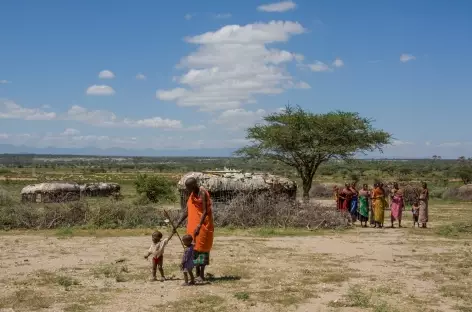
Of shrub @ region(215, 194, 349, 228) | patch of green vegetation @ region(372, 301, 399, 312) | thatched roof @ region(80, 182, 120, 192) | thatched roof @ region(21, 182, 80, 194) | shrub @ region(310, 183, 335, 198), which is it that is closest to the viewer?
patch of green vegetation @ region(372, 301, 399, 312)

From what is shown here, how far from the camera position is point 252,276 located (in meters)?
10.2

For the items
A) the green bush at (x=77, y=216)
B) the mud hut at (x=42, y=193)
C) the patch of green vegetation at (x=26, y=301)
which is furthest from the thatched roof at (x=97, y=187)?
the patch of green vegetation at (x=26, y=301)

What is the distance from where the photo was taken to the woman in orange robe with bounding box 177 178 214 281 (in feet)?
31.1

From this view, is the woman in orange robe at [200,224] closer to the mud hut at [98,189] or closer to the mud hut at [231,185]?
the mud hut at [231,185]

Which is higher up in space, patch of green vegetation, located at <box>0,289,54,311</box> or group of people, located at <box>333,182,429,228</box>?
group of people, located at <box>333,182,429,228</box>

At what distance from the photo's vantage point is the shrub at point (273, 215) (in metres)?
18.9

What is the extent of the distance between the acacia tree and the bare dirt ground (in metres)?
11.9

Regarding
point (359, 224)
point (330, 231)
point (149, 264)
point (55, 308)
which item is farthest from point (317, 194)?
point (55, 308)

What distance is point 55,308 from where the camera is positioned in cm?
784

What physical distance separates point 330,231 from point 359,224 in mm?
3137

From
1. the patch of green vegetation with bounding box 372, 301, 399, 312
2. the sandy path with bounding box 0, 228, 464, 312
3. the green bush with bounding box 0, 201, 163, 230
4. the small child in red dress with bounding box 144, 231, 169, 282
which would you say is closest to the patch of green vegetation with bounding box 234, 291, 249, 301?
the sandy path with bounding box 0, 228, 464, 312

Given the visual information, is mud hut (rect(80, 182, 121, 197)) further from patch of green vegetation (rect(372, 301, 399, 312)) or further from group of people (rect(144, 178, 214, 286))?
patch of green vegetation (rect(372, 301, 399, 312))

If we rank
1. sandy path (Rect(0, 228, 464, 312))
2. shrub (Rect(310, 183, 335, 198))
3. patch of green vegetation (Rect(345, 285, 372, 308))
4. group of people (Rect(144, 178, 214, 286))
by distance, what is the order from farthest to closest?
shrub (Rect(310, 183, 335, 198)) → group of people (Rect(144, 178, 214, 286)) → sandy path (Rect(0, 228, 464, 312)) → patch of green vegetation (Rect(345, 285, 372, 308))

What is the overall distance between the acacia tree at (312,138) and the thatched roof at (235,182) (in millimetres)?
7038
